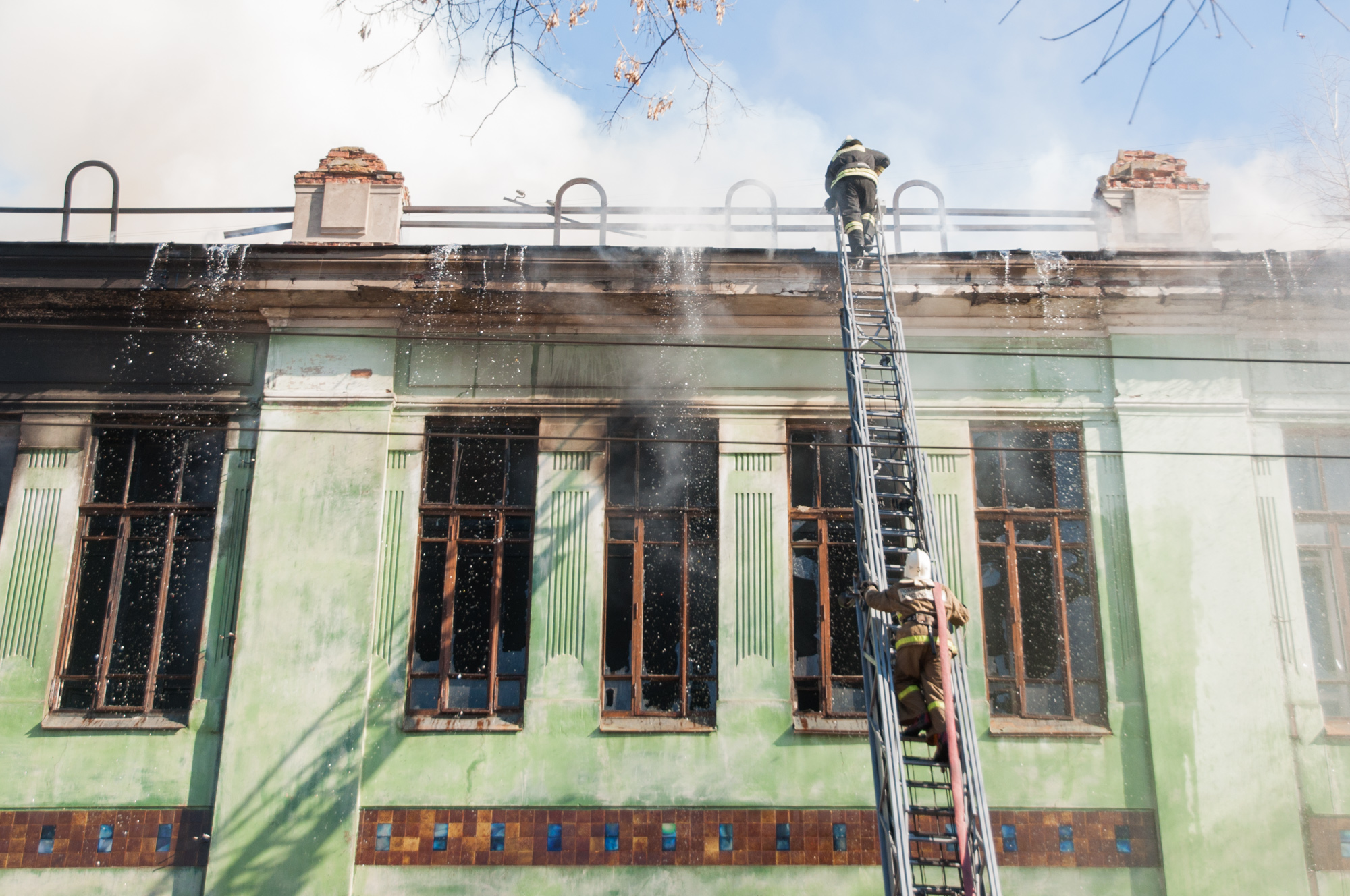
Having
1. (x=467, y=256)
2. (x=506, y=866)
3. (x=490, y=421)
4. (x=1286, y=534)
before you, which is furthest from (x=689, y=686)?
(x=1286, y=534)

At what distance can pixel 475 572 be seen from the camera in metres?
8.33

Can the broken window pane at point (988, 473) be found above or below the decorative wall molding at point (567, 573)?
above

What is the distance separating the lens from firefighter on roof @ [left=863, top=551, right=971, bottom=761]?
560 cm

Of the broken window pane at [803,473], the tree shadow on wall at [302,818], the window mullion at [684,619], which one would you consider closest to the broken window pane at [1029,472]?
the broken window pane at [803,473]

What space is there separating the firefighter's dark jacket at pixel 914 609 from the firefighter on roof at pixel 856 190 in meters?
3.84

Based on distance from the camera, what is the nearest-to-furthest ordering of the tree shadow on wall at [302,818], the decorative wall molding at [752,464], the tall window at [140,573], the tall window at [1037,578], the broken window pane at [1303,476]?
the tree shadow on wall at [302,818] < the tall window at [1037,578] < the tall window at [140,573] < the broken window pane at [1303,476] < the decorative wall molding at [752,464]

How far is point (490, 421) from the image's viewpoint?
8.64 metres

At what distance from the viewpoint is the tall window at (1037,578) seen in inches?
316

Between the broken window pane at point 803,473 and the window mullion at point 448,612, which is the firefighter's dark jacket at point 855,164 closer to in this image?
the broken window pane at point 803,473

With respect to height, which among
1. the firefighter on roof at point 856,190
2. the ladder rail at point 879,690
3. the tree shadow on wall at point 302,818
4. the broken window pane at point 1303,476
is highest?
the firefighter on roof at point 856,190

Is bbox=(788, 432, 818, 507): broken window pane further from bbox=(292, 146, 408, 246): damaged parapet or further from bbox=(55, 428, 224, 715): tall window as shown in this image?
bbox=(55, 428, 224, 715): tall window

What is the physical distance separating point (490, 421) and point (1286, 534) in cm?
769

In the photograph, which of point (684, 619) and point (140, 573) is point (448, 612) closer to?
point (684, 619)

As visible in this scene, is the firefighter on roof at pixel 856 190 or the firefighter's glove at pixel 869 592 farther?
the firefighter on roof at pixel 856 190
